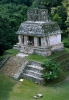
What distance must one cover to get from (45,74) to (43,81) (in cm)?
52

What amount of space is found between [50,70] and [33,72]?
1267mm

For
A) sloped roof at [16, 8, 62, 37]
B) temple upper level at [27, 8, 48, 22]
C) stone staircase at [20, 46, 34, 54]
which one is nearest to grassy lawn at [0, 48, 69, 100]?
stone staircase at [20, 46, 34, 54]

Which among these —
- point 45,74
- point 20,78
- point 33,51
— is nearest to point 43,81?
point 45,74

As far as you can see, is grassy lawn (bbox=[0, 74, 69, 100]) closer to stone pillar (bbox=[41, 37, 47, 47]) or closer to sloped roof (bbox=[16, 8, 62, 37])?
stone pillar (bbox=[41, 37, 47, 47])

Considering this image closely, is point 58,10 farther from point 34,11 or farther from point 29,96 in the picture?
point 29,96

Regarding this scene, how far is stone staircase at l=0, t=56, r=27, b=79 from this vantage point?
61.4 ft

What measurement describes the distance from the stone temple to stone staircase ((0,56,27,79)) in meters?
1.37

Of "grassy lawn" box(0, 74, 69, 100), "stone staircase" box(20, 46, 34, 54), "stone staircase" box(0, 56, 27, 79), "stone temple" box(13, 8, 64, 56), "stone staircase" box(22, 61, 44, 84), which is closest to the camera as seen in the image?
"grassy lawn" box(0, 74, 69, 100)

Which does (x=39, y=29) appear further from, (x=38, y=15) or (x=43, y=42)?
(x=38, y=15)

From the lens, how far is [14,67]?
63.7 ft

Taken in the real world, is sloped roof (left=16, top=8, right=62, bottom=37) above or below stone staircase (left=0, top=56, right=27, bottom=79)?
above

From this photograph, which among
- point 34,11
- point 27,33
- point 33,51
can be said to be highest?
point 34,11

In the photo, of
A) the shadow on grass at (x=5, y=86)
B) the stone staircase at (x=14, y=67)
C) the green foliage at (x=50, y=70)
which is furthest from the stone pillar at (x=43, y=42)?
the shadow on grass at (x=5, y=86)

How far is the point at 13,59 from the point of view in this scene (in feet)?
66.9
